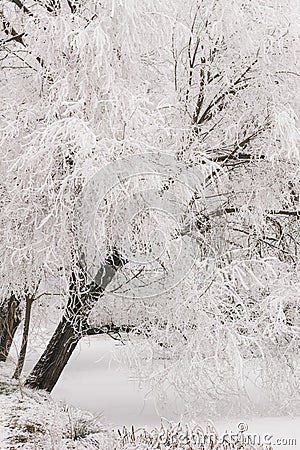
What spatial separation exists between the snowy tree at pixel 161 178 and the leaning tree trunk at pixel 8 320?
1310mm

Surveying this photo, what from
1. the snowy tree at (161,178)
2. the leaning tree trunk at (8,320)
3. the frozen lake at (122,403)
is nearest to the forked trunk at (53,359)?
the snowy tree at (161,178)

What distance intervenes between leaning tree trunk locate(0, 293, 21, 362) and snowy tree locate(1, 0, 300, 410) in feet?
4.30

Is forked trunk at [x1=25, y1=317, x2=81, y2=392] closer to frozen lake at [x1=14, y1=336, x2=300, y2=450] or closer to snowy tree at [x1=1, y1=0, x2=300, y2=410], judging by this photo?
snowy tree at [x1=1, y1=0, x2=300, y2=410]

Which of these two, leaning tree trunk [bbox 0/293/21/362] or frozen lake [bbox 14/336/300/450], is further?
leaning tree trunk [bbox 0/293/21/362]

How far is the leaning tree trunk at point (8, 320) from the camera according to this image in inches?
320

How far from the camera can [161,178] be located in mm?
5312

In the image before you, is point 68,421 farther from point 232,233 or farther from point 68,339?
point 232,233

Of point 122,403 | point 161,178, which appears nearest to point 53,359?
point 122,403

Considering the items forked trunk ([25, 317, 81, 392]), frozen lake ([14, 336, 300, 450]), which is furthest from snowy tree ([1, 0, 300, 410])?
frozen lake ([14, 336, 300, 450])

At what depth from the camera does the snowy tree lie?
532cm

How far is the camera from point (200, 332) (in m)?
6.00

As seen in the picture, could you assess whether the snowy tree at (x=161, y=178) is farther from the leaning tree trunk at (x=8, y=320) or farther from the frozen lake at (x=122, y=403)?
the leaning tree trunk at (x=8, y=320)

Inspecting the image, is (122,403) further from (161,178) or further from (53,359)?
(161,178)

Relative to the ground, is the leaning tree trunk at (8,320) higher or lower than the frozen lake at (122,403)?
higher
